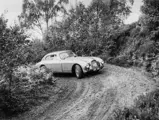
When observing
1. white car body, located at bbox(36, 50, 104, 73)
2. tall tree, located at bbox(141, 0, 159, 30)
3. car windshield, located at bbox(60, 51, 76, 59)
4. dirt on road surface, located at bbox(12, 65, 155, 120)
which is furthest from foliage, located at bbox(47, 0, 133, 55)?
dirt on road surface, located at bbox(12, 65, 155, 120)

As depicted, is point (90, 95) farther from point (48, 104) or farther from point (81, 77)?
point (81, 77)

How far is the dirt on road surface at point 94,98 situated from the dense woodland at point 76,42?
2.37 ft

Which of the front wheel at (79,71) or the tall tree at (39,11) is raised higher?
the tall tree at (39,11)

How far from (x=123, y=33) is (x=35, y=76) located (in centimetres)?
921

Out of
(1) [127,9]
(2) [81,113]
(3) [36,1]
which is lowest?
(2) [81,113]

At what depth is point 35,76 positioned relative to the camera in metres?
7.55

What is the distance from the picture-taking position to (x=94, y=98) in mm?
5777

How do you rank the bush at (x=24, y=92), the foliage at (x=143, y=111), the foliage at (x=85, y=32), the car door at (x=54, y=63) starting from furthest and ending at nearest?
the foliage at (x=85, y=32) < the car door at (x=54, y=63) < the bush at (x=24, y=92) < the foliage at (x=143, y=111)

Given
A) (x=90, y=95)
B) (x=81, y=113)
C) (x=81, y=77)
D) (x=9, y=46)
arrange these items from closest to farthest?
(x=81, y=113) < (x=9, y=46) < (x=90, y=95) < (x=81, y=77)

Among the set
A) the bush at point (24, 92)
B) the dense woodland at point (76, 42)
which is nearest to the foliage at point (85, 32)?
the dense woodland at point (76, 42)

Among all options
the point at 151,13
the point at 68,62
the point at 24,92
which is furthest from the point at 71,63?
the point at 151,13

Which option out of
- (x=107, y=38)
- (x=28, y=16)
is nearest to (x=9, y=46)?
(x=107, y=38)

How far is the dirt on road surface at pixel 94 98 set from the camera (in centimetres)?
482

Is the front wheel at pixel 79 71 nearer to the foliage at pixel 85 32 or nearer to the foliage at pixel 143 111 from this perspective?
the foliage at pixel 143 111
